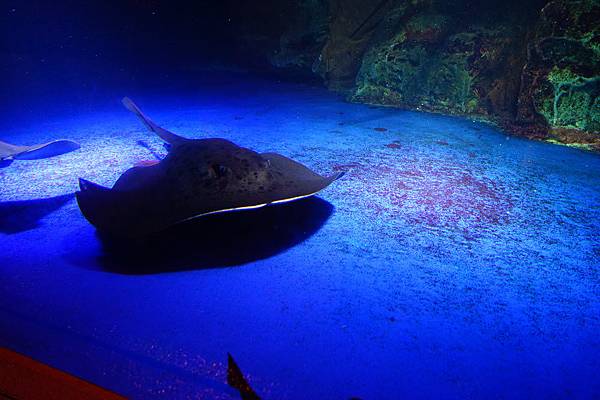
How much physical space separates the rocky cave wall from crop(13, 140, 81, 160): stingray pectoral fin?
6544 millimetres

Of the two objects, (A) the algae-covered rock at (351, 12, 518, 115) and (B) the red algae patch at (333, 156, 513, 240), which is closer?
(B) the red algae patch at (333, 156, 513, 240)

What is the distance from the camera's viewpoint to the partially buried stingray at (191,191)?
2080 mm

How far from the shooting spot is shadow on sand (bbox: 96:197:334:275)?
2354mm

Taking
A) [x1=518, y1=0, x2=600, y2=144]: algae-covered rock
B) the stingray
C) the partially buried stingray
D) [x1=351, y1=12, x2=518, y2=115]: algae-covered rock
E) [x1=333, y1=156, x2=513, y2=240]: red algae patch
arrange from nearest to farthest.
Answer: the partially buried stingray, [x1=333, y1=156, x2=513, y2=240]: red algae patch, the stingray, [x1=518, y1=0, x2=600, y2=144]: algae-covered rock, [x1=351, y1=12, x2=518, y2=115]: algae-covered rock

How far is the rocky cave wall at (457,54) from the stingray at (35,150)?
658 centimetres

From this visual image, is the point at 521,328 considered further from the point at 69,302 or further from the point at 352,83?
the point at 352,83

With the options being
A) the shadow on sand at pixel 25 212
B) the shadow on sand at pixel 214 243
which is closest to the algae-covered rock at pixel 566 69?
the shadow on sand at pixel 214 243

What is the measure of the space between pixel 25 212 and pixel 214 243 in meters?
2.03

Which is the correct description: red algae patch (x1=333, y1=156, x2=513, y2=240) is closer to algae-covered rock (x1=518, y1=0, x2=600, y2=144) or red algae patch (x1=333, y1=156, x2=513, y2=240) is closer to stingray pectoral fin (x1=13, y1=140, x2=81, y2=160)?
algae-covered rock (x1=518, y1=0, x2=600, y2=144)

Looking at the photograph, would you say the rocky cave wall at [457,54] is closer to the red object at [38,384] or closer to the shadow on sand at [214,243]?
the shadow on sand at [214,243]

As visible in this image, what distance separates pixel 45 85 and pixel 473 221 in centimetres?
1349

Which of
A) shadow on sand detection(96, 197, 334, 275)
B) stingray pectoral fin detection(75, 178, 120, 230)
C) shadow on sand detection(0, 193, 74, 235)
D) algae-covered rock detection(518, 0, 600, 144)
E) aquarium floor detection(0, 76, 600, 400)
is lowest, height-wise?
aquarium floor detection(0, 76, 600, 400)

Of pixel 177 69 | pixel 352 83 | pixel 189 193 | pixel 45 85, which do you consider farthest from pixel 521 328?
pixel 177 69

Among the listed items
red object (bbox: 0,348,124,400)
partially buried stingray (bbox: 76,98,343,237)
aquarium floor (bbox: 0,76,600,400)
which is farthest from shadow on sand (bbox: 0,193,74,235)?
red object (bbox: 0,348,124,400)
